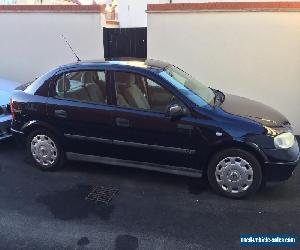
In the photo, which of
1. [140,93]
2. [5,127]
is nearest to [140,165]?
[140,93]

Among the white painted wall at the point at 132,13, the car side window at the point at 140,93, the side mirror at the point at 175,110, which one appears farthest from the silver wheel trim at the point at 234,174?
the white painted wall at the point at 132,13

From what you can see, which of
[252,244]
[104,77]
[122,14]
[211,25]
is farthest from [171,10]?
[122,14]

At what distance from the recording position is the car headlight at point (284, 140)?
13.7 feet

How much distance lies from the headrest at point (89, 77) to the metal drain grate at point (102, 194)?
1445mm

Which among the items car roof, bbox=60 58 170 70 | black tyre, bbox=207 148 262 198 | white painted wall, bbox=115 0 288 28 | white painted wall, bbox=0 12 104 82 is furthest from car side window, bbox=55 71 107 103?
white painted wall, bbox=115 0 288 28

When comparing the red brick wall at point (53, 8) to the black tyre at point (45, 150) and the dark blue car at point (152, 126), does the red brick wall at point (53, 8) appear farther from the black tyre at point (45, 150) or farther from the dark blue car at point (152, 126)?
the black tyre at point (45, 150)

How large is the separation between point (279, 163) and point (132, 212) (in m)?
1.82

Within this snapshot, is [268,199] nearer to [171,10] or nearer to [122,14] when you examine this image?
[171,10]

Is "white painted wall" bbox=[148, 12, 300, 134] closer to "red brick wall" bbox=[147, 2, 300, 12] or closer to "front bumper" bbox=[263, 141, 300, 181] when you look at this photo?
"red brick wall" bbox=[147, 2, 300, 12]

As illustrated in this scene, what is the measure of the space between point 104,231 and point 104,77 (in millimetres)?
2001

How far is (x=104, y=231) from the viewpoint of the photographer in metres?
3.80

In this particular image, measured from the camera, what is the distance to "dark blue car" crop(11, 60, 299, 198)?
4242 millimetres

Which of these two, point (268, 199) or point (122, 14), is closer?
point (268, 199)

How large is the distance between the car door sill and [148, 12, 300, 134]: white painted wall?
9.90 feet
